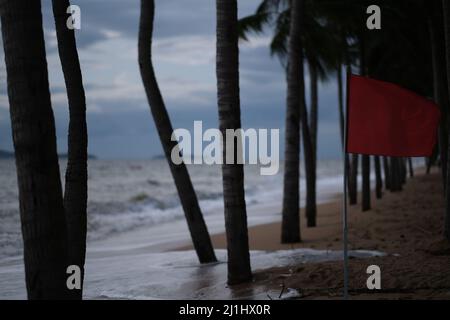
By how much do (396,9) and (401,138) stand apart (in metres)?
10.9

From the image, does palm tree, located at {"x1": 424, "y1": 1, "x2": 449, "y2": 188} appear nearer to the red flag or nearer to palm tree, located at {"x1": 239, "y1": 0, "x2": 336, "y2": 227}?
palm tree, located at {"x1": 239, "y1": 0, "x2": 336, "y2": 227}

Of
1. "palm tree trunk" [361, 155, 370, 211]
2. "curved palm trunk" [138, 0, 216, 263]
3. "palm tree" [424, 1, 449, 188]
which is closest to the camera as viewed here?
"curved palm trunk" [138, 0, 216, 263]

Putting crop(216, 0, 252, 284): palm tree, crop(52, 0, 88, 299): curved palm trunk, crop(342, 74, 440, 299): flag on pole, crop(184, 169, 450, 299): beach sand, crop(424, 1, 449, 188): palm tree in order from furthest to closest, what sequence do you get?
crop(424, 1, 449, 188): palm tree → crop(216, 0, 252, 284): palm tree → crop(184, 169, 450, 299): beach sand → crop(342, 74, 440, 299): flag on pole → crop(52, 0, 88, 299): curved palm trunk

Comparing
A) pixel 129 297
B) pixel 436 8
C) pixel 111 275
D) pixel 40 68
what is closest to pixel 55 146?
pixel 40 68

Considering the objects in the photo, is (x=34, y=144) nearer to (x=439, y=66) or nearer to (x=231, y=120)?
(x=231, y=120)

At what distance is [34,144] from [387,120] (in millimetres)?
4027

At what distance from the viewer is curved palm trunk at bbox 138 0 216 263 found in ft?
35.5

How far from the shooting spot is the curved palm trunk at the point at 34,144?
15.1 feet

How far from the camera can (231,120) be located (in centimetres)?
855

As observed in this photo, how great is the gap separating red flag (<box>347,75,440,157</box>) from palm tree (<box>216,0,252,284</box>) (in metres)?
2.37

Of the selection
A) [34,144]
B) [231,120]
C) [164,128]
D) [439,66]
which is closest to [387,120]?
[231,120]

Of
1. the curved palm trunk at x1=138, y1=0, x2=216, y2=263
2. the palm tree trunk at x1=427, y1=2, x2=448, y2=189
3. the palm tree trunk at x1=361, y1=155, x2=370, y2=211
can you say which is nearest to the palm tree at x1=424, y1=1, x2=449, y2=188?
the palm tree trunk at x1=427, y1=2, x2=448, y2=189
